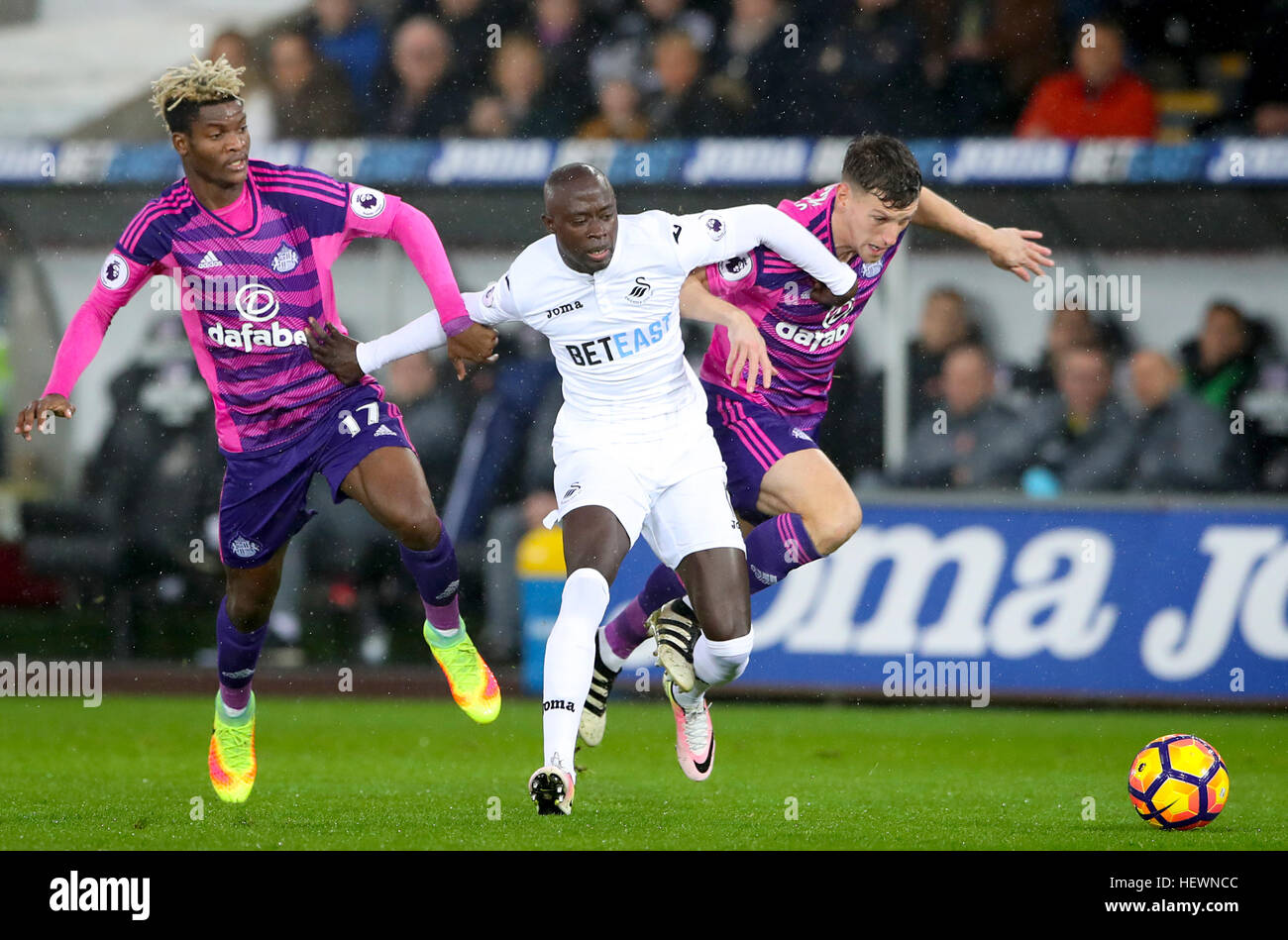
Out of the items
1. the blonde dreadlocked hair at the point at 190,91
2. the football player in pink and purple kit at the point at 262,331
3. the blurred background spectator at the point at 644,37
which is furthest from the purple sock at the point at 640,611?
the blurred background spectator at the point at 644,37

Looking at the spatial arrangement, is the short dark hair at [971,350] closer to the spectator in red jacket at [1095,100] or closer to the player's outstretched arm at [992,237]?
the spectator in red jacket at [1095,100]

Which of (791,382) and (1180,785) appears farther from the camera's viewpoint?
(791,382)

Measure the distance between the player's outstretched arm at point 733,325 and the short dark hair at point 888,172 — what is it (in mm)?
672

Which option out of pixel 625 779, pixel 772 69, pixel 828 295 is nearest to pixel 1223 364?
pixel 772 69

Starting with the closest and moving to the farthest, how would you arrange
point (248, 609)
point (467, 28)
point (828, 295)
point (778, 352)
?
point (828, 295), point (248, 609), point (778, 352), point (467, 28)

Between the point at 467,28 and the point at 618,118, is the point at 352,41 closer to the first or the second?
the point at 467,28

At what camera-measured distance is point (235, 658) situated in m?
7.01

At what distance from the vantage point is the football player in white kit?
6.20 m

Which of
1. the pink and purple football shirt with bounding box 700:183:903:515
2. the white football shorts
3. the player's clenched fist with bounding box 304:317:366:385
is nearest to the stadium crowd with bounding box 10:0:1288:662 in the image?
the pink and purple football shirt with bounding box 700:183:903:515

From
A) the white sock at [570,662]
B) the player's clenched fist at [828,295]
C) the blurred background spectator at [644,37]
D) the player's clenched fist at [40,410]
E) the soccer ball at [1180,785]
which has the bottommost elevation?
the soccer ball at [1180,785]

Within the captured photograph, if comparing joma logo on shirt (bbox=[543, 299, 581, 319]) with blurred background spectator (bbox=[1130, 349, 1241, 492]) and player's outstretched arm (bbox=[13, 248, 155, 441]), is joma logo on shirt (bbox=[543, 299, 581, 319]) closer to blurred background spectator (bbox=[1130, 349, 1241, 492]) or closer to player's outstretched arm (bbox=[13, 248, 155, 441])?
player's outstretched arm (bbox=[13, 248, 155, 441])

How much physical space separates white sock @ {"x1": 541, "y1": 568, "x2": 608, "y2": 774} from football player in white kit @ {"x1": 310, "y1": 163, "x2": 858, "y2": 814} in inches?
4.9

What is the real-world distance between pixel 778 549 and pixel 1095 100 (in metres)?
5.16

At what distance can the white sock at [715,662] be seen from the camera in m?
6.46
